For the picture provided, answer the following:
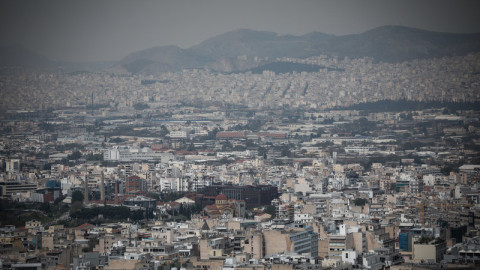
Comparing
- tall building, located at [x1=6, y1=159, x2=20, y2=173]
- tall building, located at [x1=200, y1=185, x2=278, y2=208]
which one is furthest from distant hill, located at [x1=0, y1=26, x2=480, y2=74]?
tall building, located at [x1=200, y1=185, x2=278, y2=208]

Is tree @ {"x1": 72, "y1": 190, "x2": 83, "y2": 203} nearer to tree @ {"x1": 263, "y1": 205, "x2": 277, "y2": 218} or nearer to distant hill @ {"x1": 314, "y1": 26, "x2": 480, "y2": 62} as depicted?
tree @ {"x1": 263, "y1": 205, "x2": 277, "y2": 218}

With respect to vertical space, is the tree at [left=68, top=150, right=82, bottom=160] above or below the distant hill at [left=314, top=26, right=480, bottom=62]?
below

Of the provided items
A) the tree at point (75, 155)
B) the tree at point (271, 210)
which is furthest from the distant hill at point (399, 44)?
the tree at point (271, 210)

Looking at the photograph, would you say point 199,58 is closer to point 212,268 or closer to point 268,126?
point 268,126

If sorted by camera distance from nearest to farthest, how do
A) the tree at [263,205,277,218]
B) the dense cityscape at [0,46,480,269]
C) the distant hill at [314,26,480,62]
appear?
the dense cityscape at [0,46,480,269]
the tree at [263,205,277,218]
the distant hill at [314,26,480,62]

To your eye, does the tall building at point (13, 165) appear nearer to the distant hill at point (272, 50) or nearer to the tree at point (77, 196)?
the tree at point (77, 196)

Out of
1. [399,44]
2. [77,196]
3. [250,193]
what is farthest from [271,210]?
[399,44]

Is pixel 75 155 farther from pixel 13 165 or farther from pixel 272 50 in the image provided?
pixel 272 50

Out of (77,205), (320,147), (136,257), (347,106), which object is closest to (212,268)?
(136,257)

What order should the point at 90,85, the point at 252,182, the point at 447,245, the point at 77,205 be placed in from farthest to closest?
the point at 90,85
the point at 252,182
the point at 77,205
the point at 447,245
